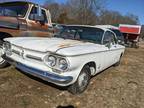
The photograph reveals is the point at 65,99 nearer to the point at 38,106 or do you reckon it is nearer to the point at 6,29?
the point at 38,106

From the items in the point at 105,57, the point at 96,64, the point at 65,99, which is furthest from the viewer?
the point at 105,57

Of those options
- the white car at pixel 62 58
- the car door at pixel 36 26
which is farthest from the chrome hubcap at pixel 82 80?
the car door at pixel 36 26

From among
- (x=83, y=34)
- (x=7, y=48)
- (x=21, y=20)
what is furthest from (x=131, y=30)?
(x=7, y=48)

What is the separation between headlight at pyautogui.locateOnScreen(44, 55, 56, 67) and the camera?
388 centimetres

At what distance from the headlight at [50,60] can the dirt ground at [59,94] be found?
81 cm

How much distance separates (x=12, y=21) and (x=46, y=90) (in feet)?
8.78

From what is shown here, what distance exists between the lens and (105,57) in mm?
5582

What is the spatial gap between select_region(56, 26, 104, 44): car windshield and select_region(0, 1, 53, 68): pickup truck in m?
1.14

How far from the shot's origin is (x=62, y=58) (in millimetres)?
3805

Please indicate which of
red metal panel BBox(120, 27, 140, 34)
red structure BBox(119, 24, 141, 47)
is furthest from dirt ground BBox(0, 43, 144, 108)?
red metal panel BBox(120, 27, 140, 34)

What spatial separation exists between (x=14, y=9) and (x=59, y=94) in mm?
3547

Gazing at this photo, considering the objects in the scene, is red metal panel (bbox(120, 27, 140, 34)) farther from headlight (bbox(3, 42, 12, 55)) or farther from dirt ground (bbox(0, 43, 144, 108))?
headlight (bbox(3, 42, 12, 55))

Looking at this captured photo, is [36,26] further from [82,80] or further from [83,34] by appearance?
[82,80]

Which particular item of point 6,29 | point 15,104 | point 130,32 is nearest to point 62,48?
point 15,104
